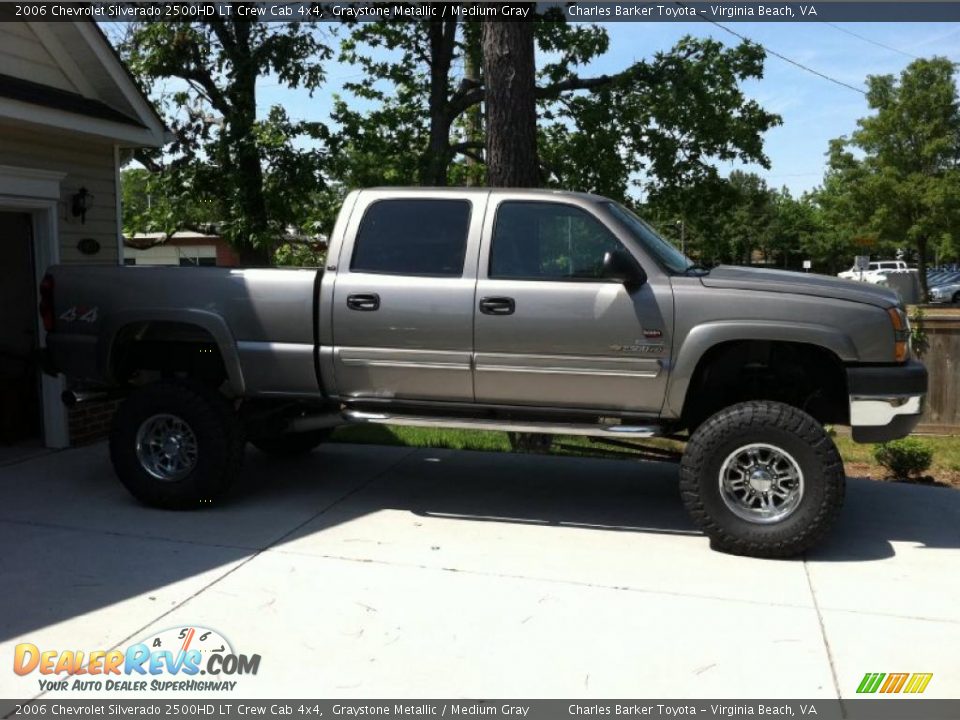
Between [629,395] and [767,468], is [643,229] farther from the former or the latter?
[767,468]

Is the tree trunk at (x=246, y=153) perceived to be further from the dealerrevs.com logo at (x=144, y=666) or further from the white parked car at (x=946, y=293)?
the white parked car at (x=946, y=293)

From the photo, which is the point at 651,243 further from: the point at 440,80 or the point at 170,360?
the point at 440,80

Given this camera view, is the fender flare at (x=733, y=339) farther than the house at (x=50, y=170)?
No

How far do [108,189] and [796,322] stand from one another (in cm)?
669

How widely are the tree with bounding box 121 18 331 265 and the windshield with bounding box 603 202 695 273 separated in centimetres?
783

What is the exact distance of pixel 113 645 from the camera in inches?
163

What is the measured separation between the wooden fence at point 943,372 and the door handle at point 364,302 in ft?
22.0

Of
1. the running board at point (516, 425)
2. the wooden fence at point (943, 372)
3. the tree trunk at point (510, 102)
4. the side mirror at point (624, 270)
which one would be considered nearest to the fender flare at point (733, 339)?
the running board at point (516, 425)

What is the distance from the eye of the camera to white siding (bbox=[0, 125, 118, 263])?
7602 mm

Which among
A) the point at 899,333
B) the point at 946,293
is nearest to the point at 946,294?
the point at 946,293

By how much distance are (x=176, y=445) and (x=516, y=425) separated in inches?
96.4

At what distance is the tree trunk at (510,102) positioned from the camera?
28.6 ft

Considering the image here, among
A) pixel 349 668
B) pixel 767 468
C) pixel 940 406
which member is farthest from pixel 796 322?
pixel 940 406

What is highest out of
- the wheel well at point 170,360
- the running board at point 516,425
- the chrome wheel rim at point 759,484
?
the wheel well at point 170,360
